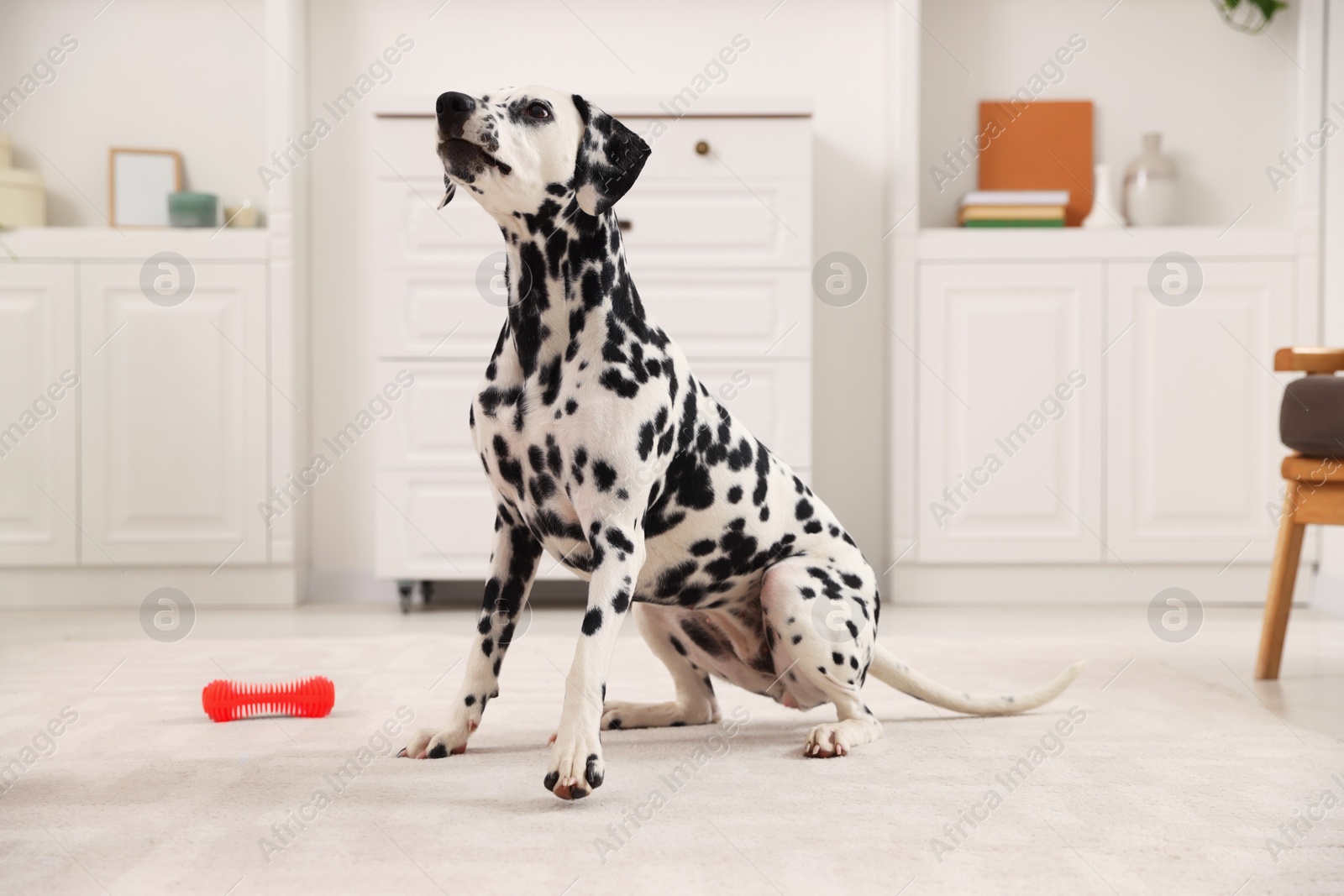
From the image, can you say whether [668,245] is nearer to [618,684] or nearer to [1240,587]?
[618,684]

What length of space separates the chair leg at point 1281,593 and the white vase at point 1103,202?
5.91ft

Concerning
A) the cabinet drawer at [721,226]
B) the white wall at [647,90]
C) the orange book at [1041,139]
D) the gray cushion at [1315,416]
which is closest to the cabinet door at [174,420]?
the white wall at [647,90]

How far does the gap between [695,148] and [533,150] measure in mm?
2298

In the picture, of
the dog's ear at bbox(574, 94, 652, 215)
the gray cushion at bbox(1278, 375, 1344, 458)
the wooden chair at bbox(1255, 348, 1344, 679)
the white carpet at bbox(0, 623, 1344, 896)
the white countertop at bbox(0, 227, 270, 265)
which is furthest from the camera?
the white countertop at bbox(0, 227, 270, 265)

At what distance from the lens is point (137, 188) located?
4.17 meters

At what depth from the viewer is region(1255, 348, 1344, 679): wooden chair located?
8.29 ft

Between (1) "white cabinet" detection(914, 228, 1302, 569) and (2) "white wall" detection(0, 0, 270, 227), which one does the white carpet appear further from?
(2) "white wall" detection(0, 0, 270, 227)

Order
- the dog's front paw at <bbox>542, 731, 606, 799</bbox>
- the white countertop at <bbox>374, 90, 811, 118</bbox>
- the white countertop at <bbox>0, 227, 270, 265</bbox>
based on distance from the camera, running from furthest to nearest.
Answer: the white countertop at <bbox>0, 227, 270, 265</bbox> < the white countertop at <bbox>374, 90, 811, 118</bbox> < the dog's front paw at <bbox>542, 731, 606, 799</bbox>

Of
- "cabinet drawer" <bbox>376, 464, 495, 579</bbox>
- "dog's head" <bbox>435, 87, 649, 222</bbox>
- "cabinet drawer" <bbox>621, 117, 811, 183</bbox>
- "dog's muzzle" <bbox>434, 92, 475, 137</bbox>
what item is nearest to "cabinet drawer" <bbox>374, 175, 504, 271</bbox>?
"cabinet drawer" <bbox>621, 117, 811, 183</bbox>

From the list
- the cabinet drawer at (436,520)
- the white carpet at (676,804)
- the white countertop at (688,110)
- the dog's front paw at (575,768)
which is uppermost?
the white countertop at (688,110)

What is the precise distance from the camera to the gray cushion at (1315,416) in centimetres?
241

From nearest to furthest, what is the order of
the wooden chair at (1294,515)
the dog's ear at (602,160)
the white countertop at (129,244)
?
the dog's ear at (602,160), the wooden chair at (1294,515), the white countertop at (129,244)

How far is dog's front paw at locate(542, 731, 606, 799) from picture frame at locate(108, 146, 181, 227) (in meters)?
3.48

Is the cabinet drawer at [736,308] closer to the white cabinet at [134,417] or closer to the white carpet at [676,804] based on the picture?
the white cabinet at [134,417]
